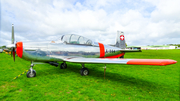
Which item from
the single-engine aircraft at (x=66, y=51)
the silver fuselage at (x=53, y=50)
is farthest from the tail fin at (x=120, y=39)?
the silver fuselage at (x=53, y=50)

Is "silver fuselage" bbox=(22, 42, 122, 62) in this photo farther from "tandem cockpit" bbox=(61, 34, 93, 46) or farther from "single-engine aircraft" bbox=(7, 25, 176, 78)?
"tandem cockpit" bbox=(61, 34, 93, 46)

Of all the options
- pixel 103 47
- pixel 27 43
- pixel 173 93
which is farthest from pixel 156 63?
pixel 27 43

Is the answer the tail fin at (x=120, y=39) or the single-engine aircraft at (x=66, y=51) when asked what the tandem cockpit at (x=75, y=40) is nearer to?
the single-engine aircraft at (x=66, y=51)

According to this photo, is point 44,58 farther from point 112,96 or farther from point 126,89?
point 126,89

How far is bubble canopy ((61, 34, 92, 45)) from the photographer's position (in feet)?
20.0

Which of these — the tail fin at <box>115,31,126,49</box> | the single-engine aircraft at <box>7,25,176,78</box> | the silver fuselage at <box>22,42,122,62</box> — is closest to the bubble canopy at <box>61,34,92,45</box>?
the single-engine aircraft at <box>7,25,176,78</box>

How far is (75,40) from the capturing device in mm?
6328

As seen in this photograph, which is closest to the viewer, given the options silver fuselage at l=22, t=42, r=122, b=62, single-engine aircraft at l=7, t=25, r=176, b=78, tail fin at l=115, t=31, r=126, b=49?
single-engine aircraft at l=7, t=25, r=176, b=78

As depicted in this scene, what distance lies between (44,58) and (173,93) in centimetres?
585

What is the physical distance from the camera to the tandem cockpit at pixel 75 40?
20.0ft

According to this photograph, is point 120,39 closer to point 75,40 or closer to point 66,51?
point 75,40

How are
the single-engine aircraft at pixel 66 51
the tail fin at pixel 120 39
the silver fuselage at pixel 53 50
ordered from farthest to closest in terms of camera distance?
the tail fin at pixel 120 39, the silver fuselage at pixel 53 50, the single-engine aircraft at pixel 66 51

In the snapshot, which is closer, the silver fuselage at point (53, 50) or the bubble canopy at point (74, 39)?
the silver fuselage at point (53, 50)

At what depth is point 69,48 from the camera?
5.91 meters
